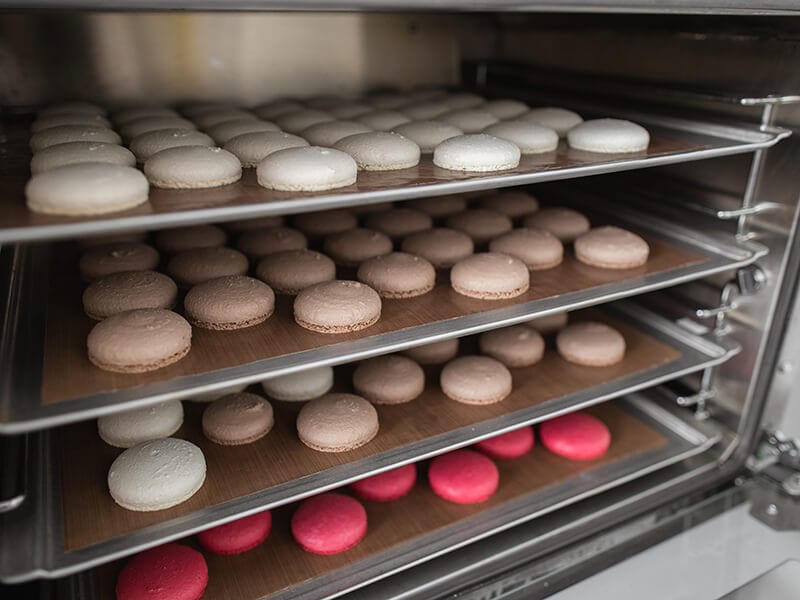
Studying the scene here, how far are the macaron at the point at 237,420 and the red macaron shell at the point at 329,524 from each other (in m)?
0.19

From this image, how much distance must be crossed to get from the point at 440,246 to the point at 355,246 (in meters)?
0.22

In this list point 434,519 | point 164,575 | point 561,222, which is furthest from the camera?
point 561,222

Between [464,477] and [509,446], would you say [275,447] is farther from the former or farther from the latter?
[509,446]

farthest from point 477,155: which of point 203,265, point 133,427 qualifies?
point 133,427

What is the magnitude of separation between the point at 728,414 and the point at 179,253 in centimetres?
148

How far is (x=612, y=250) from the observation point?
157cm

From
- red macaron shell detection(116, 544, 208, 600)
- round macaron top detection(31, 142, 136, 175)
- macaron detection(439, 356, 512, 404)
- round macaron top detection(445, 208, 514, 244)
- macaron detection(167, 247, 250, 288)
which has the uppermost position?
round macaron top detection(31, 142, 136, 175)

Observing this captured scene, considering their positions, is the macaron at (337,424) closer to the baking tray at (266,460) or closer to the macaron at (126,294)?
the baking tray at (266,460)

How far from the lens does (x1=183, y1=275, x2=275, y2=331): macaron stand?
1256mm

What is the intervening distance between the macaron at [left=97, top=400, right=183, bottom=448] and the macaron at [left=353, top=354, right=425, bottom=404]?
45 cm

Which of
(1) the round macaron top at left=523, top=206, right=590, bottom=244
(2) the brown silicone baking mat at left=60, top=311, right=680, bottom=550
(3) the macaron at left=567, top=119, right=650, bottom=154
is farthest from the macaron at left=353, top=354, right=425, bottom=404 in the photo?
(3) the macaron at left=567, top=119, right=650, bottom=154

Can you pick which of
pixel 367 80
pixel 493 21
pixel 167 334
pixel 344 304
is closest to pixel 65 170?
pixel 167 334

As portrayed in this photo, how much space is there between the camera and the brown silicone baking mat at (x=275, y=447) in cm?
114

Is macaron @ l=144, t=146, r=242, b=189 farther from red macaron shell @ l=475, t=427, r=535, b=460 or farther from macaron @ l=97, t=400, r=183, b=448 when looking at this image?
red macaron shell @ l=475, t=427, r=535, b=460
